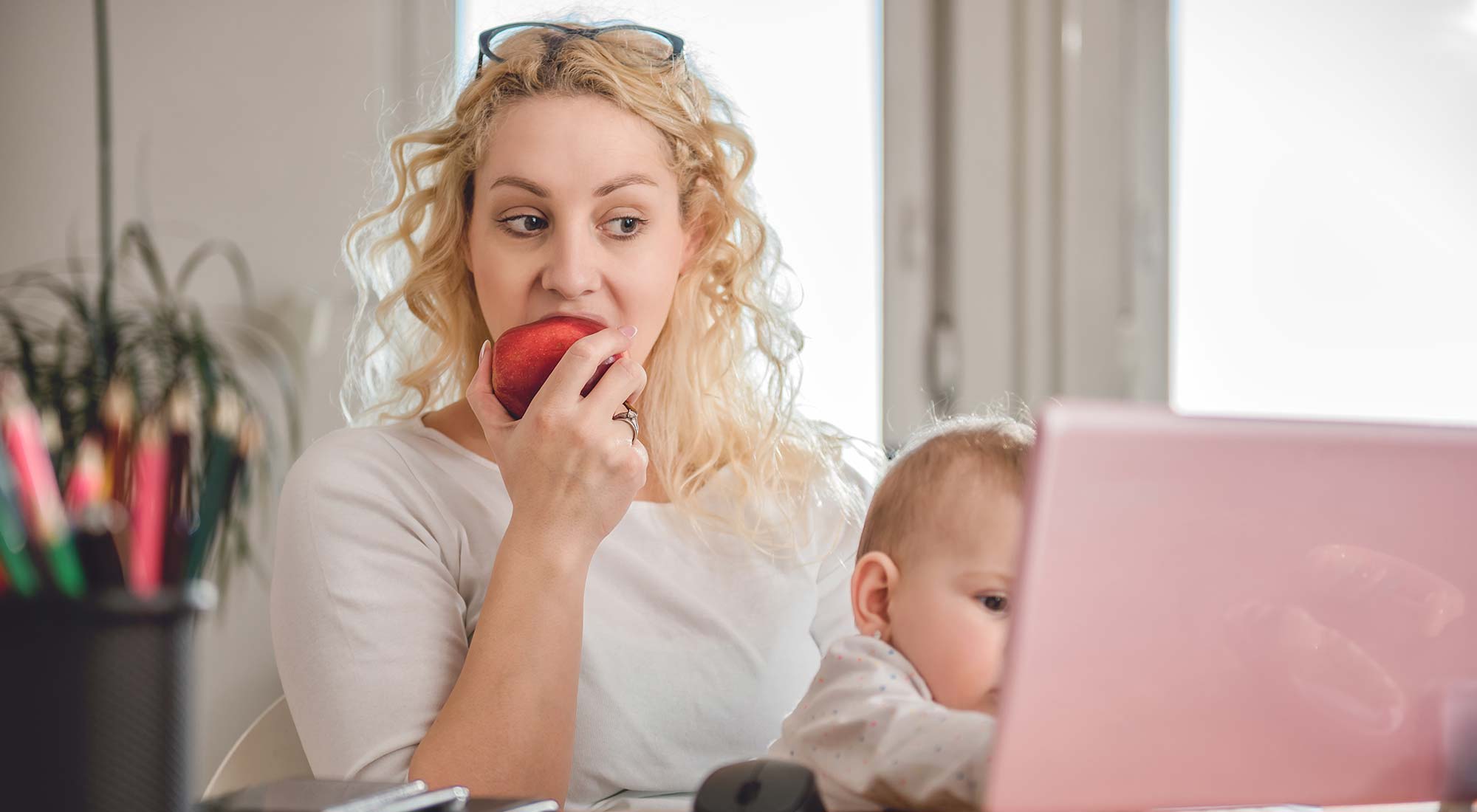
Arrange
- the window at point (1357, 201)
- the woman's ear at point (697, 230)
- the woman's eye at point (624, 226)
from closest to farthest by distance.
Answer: the woman's eye at point (624, 226) < the woman's ear at point (697, 230) < the window at point (1357, 201)

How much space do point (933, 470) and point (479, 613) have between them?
0.51 meters

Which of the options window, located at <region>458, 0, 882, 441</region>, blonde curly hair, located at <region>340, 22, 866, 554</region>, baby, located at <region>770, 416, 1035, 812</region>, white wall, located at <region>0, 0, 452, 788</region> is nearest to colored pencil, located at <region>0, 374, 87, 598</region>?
baby, located at <region>770, 416, 1035, 812</region>

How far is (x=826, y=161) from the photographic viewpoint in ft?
7.88

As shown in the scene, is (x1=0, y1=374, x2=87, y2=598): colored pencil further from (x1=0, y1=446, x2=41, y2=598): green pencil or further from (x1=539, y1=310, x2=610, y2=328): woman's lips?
(x1=539, y1=310, x2=610, y2=328): woman's lips

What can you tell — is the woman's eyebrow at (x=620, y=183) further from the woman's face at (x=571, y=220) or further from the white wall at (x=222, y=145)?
the white wall at (x=222, y=145)

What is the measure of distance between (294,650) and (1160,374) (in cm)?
196

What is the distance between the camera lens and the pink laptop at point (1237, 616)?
0.50 m

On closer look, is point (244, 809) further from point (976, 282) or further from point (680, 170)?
point (976, 282)

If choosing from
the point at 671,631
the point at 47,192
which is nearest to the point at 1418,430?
the point at 671,631

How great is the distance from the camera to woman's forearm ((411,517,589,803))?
0.95 meters

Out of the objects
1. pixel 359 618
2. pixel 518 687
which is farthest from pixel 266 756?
pixel 518 687

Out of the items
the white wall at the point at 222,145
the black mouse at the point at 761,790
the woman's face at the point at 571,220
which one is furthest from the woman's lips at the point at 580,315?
the white wall at the point at 222,145

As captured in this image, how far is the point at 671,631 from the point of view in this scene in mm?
1230

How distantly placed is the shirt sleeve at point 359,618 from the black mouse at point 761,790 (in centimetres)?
44
